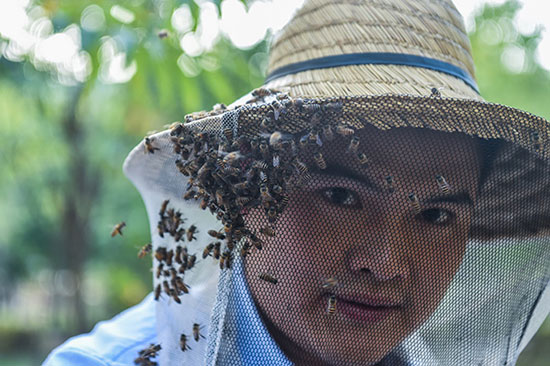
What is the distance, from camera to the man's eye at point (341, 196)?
5.98 ft

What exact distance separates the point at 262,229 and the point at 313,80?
2.25 ft

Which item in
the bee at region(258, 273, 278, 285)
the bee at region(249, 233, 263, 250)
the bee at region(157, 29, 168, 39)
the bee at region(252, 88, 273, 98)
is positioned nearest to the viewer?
the bee at region(249, 233, 263, 250)

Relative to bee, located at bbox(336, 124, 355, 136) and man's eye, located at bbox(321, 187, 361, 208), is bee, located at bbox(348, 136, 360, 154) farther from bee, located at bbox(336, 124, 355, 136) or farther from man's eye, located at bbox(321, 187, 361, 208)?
man's eye, located at bbox(321, 187, 361, 208)

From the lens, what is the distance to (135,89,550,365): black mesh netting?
167cm

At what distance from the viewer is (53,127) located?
9.88m

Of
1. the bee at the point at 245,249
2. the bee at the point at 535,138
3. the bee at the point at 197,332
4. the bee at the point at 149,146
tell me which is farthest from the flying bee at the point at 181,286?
the bee at the point at 535,138

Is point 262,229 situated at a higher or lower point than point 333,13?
lower

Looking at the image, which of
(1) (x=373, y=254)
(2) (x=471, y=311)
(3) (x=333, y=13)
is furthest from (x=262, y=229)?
(3) (x=333, y=13)

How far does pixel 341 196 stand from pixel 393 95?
411 mm

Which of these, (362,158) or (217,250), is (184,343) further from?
(362,158)

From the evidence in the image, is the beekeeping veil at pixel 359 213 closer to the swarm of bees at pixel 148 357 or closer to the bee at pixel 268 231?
the bee at pixel 268 231

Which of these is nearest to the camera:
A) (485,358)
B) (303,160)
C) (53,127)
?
(303,160)

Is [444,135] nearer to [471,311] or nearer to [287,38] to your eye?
[471,311]

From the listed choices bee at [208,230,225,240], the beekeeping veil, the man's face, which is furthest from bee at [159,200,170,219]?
the man's face
